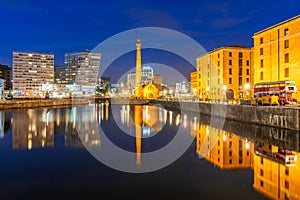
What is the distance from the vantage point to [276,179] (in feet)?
36.2

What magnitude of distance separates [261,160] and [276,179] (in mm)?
3218

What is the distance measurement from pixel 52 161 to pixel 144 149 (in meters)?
5.94

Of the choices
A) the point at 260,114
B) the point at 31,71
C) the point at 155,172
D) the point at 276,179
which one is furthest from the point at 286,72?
the point at 31,71

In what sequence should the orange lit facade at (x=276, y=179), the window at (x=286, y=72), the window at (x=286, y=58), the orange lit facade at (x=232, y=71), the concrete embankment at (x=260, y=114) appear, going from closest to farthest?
the orange lit facade at (x=276, y=179)
the concrete embankment at (x=260, y=114)
the window at (x=286, y=72)
the window at (x=286, y=58)
the orange lit facade at (x=232, y=71)

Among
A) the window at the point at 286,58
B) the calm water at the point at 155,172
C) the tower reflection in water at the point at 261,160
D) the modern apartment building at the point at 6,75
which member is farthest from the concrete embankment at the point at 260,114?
the modern apartment building at the point at 6,75

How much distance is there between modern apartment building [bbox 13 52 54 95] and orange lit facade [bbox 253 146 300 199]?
178m

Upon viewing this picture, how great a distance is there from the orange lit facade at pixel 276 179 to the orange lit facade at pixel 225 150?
Result: 0.81 m

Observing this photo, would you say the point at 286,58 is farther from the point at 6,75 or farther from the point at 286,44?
the point at 6,75

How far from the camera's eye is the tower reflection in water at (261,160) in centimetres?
1006

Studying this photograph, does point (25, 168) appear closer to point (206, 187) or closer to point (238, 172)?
point (206, 187)

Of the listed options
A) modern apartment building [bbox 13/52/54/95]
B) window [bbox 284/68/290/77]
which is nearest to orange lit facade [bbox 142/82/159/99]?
window [bbox 284/68/290/77]

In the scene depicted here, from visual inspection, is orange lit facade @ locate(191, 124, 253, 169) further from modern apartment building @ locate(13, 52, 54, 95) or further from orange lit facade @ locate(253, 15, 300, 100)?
modern apartment building @ locate(13, 52, 54, 95)

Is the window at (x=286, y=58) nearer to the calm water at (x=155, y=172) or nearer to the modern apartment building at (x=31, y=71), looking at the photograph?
the calm water at (x=155, y=172)

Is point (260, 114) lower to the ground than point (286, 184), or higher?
higher
